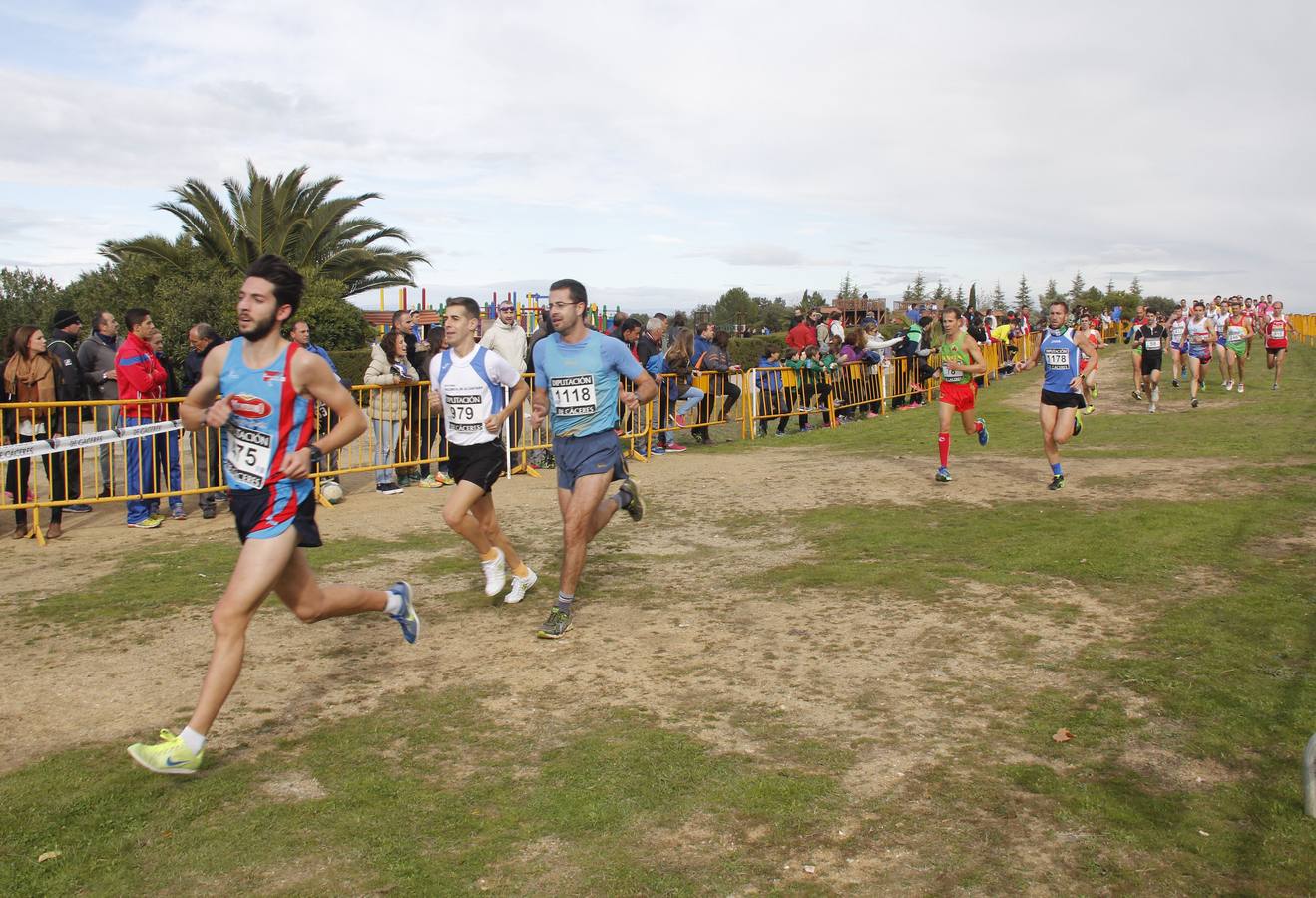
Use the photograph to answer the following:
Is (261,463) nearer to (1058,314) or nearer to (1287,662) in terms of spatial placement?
(1287,662)

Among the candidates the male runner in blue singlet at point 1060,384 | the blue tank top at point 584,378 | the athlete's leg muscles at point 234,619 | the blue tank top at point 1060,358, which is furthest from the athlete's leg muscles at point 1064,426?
the athlete's leg muscles at point 234,619

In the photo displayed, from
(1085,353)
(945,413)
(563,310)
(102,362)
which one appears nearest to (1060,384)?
(1085,353)

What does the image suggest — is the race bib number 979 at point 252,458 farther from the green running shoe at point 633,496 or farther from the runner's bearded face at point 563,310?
the green running shoe at point 633,496

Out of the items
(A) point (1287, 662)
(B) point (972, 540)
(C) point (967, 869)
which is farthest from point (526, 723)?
(B) point (972, 540)

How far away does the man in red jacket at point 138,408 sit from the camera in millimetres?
10266

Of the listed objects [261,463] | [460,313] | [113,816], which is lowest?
[113,816]

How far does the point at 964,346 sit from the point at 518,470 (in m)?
5.69

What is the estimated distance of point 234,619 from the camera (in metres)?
4.39

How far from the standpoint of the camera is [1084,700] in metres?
5.12

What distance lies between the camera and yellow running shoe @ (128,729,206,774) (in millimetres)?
4262

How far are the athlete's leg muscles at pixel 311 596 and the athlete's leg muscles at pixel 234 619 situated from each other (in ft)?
0.45

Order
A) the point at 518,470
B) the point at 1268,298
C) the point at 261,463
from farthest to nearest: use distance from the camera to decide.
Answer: the point at 1268,298 → the point at 518,470 → the point at 261,463

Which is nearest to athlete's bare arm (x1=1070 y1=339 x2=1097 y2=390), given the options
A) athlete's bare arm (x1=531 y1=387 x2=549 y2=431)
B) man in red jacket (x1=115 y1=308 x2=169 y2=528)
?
athlete's bare arm (x1=531 y1=387 x2=549 y2=431)

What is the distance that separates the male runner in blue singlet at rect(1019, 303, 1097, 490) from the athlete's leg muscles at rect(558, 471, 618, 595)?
21.5 feet
